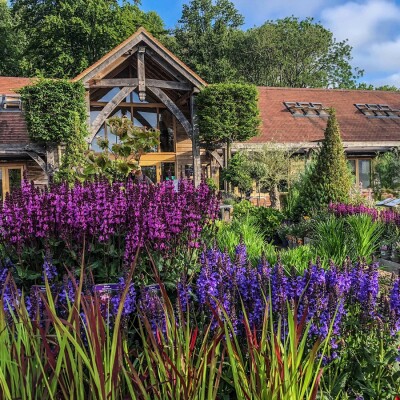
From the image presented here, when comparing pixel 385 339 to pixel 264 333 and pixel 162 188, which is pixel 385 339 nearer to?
pixel 264 333

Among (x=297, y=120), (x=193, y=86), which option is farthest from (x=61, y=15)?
(x=297, y=120)

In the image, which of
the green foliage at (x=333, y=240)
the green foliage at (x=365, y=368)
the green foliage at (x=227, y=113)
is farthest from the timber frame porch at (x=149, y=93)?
the green foliage at (x=365, y=368)

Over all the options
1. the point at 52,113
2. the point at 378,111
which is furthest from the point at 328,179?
the point at 378,111

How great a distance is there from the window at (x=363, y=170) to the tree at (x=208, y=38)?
1228cm

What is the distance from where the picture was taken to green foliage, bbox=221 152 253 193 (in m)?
15.5

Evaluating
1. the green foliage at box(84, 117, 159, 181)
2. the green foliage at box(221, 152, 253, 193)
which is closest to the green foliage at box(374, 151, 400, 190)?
the green foliage at box(221, 152, 253, 193)

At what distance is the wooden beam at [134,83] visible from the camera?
51.5ft

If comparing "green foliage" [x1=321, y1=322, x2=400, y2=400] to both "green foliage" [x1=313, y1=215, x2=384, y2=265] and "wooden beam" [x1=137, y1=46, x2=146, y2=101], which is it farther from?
"wooden beam" [x1=137, y1=46, x2=146, y2=101]

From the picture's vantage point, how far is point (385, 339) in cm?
260

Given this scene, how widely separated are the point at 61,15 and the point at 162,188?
2482 cm

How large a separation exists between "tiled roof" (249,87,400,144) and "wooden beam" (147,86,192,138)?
A: 342 cm

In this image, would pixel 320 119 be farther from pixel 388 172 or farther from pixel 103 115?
pixel 103 115

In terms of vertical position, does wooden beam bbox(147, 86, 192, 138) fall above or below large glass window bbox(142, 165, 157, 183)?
above

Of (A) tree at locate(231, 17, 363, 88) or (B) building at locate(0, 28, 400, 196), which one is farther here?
(A) tree at locate(231, 17, 363, 88)
